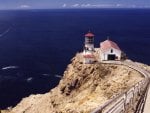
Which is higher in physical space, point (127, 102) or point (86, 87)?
point (127, 102)

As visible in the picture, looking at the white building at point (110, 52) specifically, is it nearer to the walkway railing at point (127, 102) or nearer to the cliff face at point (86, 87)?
the cliff face at point (86, 87)

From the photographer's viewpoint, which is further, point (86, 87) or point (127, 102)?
point (86, 87)

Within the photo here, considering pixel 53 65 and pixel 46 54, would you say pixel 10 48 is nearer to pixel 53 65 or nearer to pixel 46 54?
pixel 46 54

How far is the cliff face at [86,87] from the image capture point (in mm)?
65250

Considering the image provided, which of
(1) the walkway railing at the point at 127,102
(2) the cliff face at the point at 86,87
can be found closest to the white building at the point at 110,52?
(2) the cliff face at the point at 86,87

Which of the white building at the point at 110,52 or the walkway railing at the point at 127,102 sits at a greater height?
the walkway railing at the point at 127,102

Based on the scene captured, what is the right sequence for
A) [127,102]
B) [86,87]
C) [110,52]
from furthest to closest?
[110,52] → [86,87] → [127,102]

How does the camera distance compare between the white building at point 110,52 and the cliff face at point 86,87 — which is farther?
the white building at point 110,52

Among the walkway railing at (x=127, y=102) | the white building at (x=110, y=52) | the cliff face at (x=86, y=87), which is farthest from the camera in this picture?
the white building at (x=110, y=52)

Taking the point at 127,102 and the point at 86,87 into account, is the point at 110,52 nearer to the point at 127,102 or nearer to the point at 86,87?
the point at 86,87

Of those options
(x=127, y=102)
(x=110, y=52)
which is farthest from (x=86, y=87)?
(x=127, y=102)

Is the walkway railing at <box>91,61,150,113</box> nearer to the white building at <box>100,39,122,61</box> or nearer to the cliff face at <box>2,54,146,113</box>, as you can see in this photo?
the cliff face at <box>2,54,146,113</box>

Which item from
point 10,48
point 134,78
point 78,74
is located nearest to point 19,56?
point 10,48

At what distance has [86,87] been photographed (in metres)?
78.1
